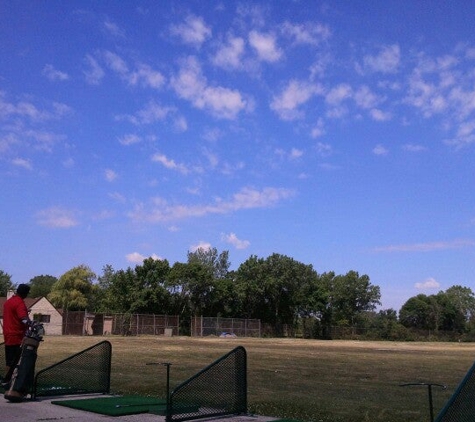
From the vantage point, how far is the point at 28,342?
32.7 ft

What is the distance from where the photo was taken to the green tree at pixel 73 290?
3551 inches

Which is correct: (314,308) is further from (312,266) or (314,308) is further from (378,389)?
(378,389)

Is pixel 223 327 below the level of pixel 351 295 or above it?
below

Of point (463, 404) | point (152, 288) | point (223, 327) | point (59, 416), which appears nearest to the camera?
point (463, 404)

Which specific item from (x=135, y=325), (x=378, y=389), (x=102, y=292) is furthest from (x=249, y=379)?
(x=102, y=292)

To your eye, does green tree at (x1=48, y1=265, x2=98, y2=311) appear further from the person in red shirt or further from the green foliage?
the green foliage

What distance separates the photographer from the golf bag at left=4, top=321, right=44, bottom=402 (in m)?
9.85

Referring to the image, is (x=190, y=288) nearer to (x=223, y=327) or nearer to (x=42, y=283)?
(x=223, y=327)

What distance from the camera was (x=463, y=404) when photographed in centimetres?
598

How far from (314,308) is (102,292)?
4040 cm

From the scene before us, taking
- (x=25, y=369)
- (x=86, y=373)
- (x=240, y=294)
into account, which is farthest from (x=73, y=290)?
(x=25, y=369)

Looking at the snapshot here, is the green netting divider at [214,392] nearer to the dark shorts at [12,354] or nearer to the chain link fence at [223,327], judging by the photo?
the dark shorts at [12,354]

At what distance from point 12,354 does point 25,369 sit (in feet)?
3.12

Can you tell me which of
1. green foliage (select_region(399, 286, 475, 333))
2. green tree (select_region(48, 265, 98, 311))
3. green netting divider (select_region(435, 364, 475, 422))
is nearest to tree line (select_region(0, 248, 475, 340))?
green tree (select_region(48, 265, 98, 311))
